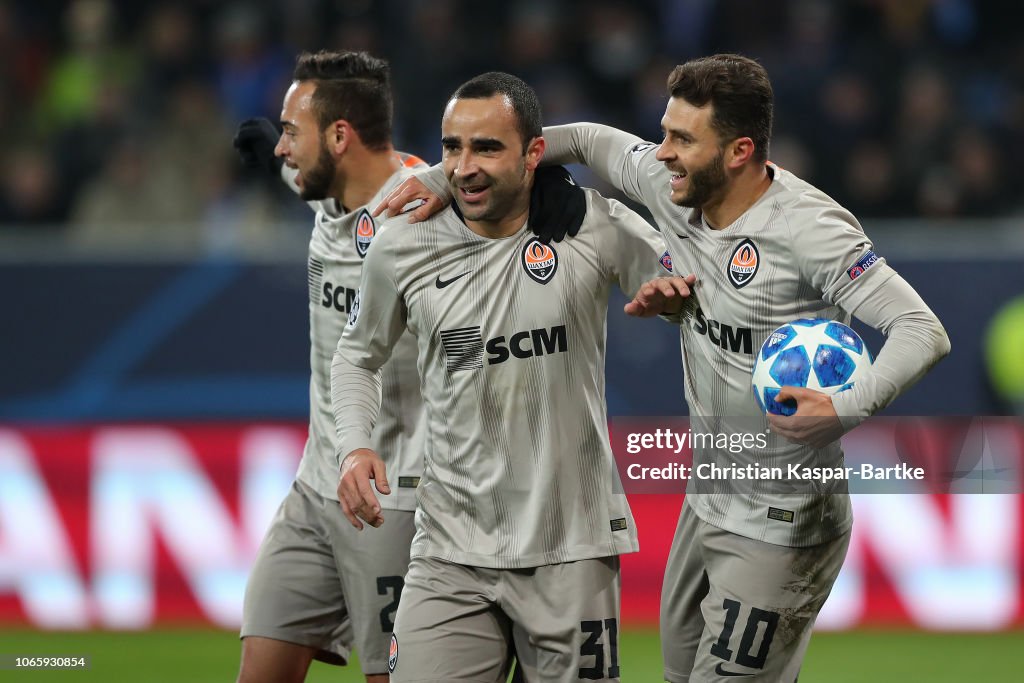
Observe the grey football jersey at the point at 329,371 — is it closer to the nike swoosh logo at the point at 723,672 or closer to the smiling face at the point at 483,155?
the smiling face at the point at 483,155

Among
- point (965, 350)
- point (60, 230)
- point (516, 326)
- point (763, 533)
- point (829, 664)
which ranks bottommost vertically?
point (829, 664)

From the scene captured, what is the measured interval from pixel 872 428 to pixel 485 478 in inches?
56.5

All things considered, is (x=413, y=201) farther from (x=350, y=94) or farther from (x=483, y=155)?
(x=350, y=94)

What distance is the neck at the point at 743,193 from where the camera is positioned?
14.0ft

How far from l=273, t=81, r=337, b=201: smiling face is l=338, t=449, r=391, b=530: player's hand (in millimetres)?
1374

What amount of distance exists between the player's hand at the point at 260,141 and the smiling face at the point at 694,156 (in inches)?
87.5

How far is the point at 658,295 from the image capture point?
4184 millimetres

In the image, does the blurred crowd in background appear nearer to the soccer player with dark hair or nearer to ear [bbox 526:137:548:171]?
the soccer player with dark hair

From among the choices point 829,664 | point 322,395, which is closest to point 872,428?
point 322,395

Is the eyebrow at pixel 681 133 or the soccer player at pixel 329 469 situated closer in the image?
the eyebrow at pixel 681 133

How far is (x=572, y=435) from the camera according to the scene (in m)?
4.31

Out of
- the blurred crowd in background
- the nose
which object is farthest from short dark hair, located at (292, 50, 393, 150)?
the blurred crowd in background

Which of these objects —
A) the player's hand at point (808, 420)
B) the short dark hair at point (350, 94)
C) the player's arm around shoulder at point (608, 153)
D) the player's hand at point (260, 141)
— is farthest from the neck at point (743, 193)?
the player's hand at point (260, 141)

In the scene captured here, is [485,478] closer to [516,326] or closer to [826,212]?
[516,326]
